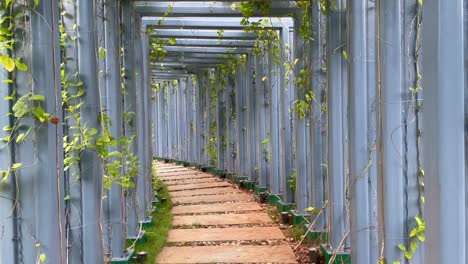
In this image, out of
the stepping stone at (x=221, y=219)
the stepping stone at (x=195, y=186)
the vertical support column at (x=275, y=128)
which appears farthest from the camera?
the stepping stone at (x=195, y=186)

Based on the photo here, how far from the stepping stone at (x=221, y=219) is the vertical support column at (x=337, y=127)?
2.95 meters

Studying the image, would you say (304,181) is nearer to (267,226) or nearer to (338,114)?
(267,226)

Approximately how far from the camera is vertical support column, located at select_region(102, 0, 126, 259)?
5.14m

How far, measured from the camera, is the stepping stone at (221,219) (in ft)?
25.9

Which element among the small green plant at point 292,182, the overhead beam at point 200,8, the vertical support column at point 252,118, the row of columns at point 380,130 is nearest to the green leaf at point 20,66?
the row of columns at point 380,130

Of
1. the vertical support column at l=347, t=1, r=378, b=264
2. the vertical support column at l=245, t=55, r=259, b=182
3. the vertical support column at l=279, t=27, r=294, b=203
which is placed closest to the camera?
the vertical support column at l=347, t=1, r=378, b=264

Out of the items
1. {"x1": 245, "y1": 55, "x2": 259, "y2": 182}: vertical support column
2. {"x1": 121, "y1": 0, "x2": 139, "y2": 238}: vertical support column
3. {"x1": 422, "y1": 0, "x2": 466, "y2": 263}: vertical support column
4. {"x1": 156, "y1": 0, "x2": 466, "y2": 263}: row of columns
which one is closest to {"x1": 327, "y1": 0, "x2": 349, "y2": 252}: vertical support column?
{"x1": 156, "y1": 0, "x2": 466, "y2": 263}: row of columns

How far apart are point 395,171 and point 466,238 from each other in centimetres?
109

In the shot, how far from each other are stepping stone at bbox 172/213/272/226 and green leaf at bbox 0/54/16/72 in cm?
565

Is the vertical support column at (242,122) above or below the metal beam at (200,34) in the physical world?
below

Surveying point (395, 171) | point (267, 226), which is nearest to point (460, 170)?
point (395, 171)

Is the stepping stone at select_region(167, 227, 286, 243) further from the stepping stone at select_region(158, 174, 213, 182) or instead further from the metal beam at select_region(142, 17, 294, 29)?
the stepping stone at select_region(158, 174, 213, 182)

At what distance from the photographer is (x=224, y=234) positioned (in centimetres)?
707

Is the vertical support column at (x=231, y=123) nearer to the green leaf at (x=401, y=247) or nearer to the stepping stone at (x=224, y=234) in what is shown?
the stepping stone at (x=224, y=234)
